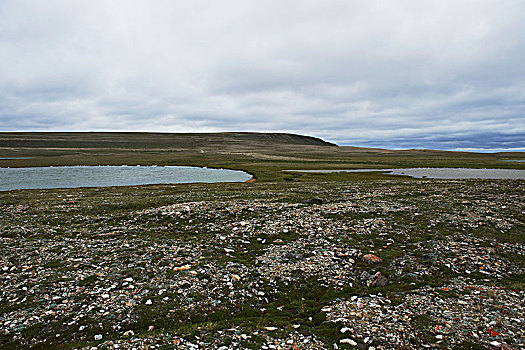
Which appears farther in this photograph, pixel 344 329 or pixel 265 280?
pixel 265 280

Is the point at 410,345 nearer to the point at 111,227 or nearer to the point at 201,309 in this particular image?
the point at 201,309

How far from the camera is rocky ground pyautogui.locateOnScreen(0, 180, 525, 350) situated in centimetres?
885

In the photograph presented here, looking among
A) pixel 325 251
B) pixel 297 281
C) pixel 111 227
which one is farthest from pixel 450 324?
pixel 111 227

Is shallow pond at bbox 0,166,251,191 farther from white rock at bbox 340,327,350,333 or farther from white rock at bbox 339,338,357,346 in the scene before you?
white rock at bbox 339,338,357,346

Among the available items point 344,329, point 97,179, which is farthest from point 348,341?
point 97,179

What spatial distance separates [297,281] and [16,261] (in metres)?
14.1

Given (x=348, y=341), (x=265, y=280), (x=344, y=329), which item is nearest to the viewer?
(x=348, y=341)

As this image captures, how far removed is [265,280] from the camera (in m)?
12.9

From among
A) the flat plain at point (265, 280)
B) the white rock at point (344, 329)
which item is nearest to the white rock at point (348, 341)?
the flat plain at point (265, 280)

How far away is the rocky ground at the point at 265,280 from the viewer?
29.0 ft

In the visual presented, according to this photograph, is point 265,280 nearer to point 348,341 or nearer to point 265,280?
point 265,280

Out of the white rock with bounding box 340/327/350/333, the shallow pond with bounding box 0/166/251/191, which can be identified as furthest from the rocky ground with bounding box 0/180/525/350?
the shallow pond with bounding box 0/166/251/191

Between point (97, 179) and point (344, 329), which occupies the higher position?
point (344, 329)

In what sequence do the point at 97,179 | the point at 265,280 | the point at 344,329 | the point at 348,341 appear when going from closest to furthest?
the point at 348,341 < the point at 344,329 < the point at 265,280 < the point at 97,179
